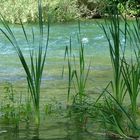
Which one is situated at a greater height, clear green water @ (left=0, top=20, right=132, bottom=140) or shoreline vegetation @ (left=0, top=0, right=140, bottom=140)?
shoreline vegetation @ (left=0, top=0, right=140, bottom=140)

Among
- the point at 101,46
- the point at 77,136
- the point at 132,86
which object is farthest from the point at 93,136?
the point at 101,46

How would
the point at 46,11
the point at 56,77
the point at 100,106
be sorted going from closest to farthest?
the point at 100,106 → the point at 56,77 → the point at 46,11

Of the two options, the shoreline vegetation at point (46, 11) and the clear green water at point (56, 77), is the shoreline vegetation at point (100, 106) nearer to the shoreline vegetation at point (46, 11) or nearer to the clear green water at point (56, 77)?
the clear green water at point (56, 77)

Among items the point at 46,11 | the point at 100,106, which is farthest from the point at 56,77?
the point at 46,11

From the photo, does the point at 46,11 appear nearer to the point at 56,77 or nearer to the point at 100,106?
the point at 56,77

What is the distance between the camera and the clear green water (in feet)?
13.4

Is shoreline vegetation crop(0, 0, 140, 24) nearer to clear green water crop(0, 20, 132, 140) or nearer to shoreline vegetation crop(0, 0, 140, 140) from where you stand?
clear green water crop(0, 20, 132, 140)

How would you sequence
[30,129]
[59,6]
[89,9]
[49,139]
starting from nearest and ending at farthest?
[49,139] → [30,129] → [59,6] → [89,9]

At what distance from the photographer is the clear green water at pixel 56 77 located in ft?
13.4

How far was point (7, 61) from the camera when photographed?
10898 millimetres

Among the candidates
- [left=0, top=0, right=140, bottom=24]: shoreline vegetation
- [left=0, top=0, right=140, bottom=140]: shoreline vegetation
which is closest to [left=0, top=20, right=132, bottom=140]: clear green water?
[left=0, top=0, right=140, bottom=140]: shoreline vegetation

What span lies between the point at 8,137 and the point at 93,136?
690 mm

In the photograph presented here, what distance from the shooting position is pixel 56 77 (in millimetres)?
8344

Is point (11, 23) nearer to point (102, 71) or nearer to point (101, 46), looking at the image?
point (101, 46)
